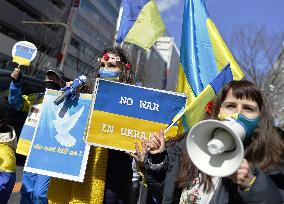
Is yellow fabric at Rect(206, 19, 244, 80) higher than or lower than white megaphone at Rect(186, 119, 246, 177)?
higher

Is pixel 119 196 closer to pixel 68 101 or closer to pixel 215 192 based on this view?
pixel 68 101

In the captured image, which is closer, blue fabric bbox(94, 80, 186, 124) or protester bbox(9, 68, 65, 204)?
blue fabric bbox(94, 80, 186, 124)

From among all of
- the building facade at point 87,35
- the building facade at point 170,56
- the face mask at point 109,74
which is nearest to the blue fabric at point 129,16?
the face mask at point 109,74

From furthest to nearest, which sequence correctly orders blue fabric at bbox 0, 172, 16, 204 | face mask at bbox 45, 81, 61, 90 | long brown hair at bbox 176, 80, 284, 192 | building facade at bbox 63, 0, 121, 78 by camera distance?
building facade at bbox 63, 0, 121, 78, face mask at bbox 45, 81, 61, 90, blue fabric at bbox 0, 172, 16, 204, long brown hair at bbox 176, 80, 284, 192

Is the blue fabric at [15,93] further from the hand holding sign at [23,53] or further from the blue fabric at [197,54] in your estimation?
the blue fabric at [197,54]

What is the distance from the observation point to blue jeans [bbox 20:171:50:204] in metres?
3.37

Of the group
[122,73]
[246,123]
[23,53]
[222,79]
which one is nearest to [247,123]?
[246,123]

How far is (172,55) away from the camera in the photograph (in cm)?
7181

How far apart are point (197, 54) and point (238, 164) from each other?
7.26ft

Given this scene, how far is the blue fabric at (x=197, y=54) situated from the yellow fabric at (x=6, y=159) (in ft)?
4.78

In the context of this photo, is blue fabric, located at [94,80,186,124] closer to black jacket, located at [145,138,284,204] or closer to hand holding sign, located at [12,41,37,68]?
black jacket, located at [145,138,284,204]

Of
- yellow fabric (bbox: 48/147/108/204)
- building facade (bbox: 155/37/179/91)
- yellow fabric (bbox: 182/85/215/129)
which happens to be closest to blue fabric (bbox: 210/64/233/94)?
yellow fabric (bbox: 182/85/215/129)

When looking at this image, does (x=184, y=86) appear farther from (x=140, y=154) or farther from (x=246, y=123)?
(x=246, y=123)

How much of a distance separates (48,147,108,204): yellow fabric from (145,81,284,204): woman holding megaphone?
50cm
